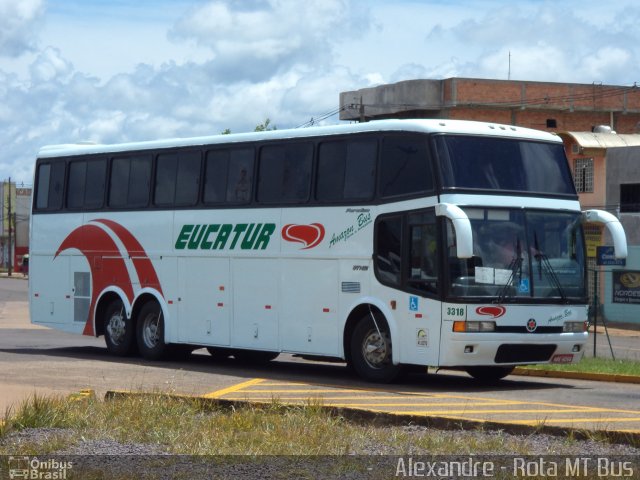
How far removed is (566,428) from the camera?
11.5 metres

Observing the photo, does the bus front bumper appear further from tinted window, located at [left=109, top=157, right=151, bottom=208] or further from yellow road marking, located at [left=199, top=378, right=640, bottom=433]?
tinted window, located at [left=109, top=157, right=151, bottom=208]

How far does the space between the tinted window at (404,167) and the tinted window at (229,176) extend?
3.27 m

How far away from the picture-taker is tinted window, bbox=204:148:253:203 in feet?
68.5

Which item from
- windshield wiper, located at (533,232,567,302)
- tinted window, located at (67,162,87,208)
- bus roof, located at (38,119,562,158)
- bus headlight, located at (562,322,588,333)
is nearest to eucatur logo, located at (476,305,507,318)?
windshield wiper, located at (533,232,567,302)

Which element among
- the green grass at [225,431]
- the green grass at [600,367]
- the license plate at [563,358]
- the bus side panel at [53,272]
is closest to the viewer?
the green grass at [225,431]

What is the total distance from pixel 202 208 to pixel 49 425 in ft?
32.2

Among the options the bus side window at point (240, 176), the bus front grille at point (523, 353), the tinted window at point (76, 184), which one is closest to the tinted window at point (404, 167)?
the bus front grille at point (523, 353)

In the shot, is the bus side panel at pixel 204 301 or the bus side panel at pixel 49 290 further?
the bus side panel at pixel 49 290

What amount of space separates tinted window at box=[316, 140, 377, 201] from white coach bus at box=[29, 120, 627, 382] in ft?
0.09

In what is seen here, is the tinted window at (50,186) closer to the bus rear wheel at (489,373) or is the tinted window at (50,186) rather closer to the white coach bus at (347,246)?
the white coach bus at (347,246)

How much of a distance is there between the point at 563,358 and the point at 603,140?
3507cm

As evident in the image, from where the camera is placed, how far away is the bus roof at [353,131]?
17844 millimetres

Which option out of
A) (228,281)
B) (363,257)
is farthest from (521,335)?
(228,281)

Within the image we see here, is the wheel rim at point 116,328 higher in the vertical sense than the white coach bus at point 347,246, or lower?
lower
